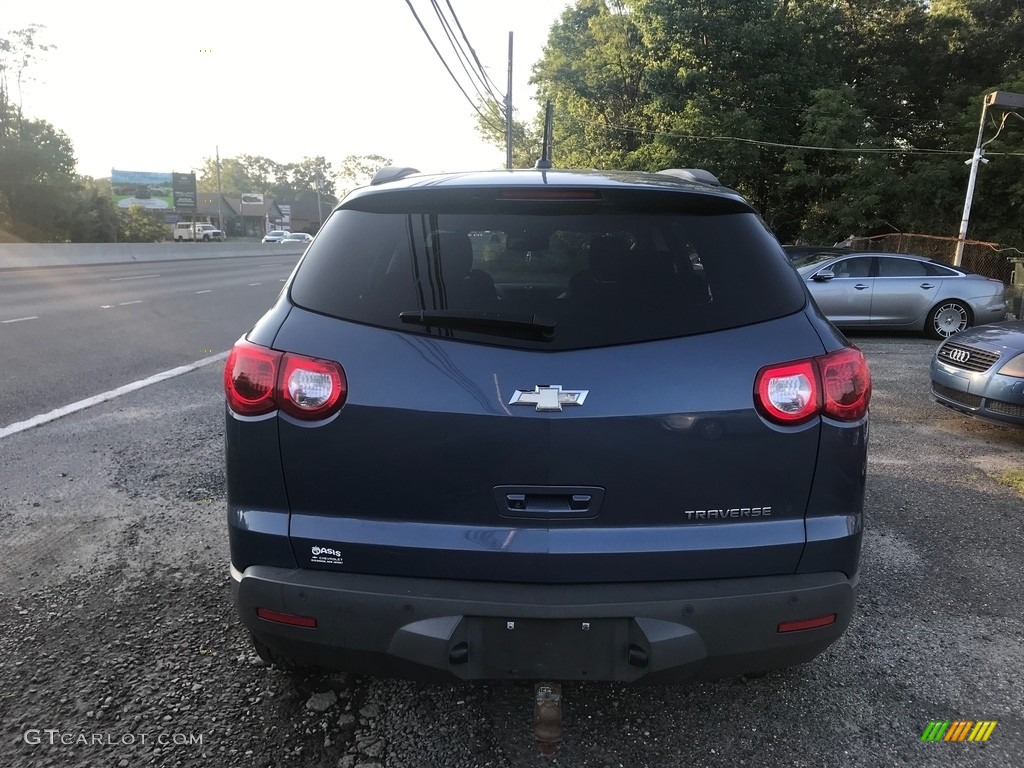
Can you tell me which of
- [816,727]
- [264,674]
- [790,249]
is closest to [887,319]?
[790,249]

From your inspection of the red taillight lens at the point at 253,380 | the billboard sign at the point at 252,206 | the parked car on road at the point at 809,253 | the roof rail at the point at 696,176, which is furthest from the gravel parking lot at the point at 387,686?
the billboard sign at the point at 252,206

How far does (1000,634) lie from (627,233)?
2.36m

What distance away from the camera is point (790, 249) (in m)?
13.7

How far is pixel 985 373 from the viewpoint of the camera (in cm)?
582

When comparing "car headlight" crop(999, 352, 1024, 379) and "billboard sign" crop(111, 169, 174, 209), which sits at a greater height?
"billboard sign" crop(111, 169, 174, 209)

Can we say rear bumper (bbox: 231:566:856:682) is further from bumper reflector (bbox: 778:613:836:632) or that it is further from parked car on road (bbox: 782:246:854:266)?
parked car on road (bbox: 782:246:854:266)

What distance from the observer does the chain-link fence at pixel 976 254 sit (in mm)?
16011

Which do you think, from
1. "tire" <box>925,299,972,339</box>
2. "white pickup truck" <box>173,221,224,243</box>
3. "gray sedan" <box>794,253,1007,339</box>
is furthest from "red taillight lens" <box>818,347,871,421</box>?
"white pickup truck" <box>173,221,224,243</box>

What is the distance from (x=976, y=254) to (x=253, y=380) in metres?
23.4

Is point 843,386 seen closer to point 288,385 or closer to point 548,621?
point 548,621

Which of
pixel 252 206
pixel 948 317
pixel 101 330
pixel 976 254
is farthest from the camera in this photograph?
pixel 252 206

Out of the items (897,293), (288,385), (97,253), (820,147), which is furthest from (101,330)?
(97,253)

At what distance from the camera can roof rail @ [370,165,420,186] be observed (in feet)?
9.02

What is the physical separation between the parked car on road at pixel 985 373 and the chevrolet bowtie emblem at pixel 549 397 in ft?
16.5
